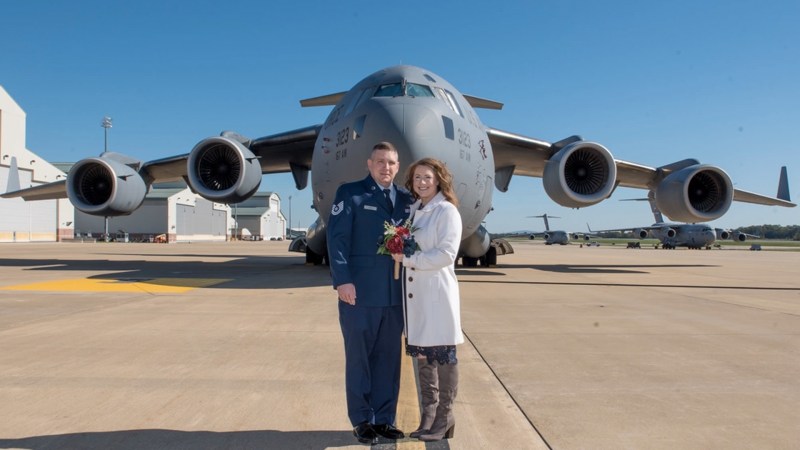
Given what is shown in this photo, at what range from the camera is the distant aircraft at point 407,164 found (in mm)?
7754

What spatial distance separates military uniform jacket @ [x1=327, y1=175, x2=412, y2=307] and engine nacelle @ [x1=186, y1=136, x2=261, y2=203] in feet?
33.2

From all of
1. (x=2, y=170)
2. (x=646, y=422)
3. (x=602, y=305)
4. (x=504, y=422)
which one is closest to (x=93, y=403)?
(x=504, y=422)

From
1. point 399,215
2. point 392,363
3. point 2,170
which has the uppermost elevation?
point 2,170

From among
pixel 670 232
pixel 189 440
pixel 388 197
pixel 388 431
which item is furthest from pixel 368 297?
pixel 670 232

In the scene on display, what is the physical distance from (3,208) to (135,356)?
48.9 m

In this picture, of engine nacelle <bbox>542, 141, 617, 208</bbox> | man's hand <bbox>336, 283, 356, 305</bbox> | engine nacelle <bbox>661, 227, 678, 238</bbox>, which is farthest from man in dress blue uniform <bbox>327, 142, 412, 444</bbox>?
engine nacelle <bbox>661, 227, 678, 238</bbox>

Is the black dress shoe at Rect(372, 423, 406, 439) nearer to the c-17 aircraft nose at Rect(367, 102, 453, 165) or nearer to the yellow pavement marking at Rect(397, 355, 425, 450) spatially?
the yellow pavement marking at Rect(397, 355, 425, 450)

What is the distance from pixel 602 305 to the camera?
809 cm

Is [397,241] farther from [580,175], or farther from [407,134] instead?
[580,175]

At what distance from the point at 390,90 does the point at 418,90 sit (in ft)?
1.48

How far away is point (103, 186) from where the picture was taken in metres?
14.5

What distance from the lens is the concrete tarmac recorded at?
116 inches

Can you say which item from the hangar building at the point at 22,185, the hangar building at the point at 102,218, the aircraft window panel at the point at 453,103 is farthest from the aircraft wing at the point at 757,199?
the hangar building at the point at 22,185

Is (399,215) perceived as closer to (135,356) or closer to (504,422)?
(504,422)
